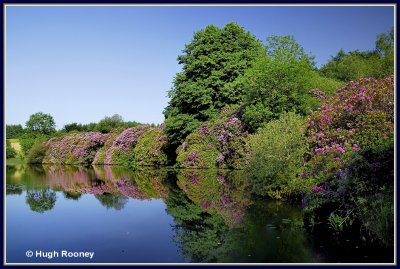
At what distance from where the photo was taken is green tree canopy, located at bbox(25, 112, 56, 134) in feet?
245

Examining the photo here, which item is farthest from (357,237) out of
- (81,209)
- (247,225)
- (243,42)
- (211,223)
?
(243,42)

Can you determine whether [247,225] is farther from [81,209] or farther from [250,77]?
[250,77]

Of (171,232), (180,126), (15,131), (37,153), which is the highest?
(15,131)

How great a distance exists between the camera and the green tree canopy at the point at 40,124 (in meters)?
74.6

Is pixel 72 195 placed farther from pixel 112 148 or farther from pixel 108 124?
pixel 108 124

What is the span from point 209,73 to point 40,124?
167 ft

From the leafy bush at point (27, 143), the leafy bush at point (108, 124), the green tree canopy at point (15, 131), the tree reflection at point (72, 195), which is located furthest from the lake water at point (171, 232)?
the green tree canopy at point (15, 131)

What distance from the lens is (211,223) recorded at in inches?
463

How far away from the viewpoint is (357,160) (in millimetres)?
10258

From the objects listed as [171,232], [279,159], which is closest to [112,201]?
[171,232]

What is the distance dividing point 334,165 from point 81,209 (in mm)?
9377

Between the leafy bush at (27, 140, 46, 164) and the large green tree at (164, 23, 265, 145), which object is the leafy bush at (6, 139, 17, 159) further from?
the large green tree at (164, 23, 265, 145)

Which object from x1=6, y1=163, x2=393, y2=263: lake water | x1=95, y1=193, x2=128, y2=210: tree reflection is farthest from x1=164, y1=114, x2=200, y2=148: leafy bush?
x1=6, y1=163, x2=393, y2=263: lake water

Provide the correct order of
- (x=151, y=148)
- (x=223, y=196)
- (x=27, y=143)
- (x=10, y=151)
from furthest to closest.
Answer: (x=10, y=151) < (x=27, y=143) < (x=151, y=148) < (x=223, y=196)
